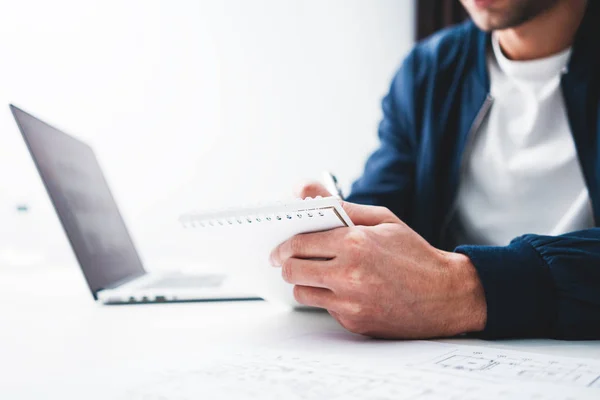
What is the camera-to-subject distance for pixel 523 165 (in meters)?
0.88

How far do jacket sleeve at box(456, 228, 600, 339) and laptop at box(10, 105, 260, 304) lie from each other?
0.39 meters

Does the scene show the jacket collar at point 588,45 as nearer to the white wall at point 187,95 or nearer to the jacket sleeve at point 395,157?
the jacket sleeve at point 395,157

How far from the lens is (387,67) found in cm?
202

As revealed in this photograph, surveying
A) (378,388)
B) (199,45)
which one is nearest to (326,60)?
(199,45)

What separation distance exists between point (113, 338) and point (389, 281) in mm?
294

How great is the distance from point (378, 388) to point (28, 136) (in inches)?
24.6

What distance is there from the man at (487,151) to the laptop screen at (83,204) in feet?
1.18

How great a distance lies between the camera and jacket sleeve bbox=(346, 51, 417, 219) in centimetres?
93

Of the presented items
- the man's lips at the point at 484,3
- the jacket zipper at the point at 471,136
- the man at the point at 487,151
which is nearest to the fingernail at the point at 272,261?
the man at the point at 487,151

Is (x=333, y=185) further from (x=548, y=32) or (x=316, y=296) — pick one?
(x=548, y=32)

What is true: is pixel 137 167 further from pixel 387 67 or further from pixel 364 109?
pixel 387 67

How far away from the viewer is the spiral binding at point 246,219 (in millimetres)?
448

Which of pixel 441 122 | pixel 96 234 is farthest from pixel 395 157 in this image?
pixel 96 234

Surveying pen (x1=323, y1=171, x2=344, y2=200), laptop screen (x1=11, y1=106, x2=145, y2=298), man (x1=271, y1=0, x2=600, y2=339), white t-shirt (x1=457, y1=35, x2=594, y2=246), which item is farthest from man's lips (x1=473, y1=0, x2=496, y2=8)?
laptop screen (x1=11, y1=106, x2=145, y2=298)
